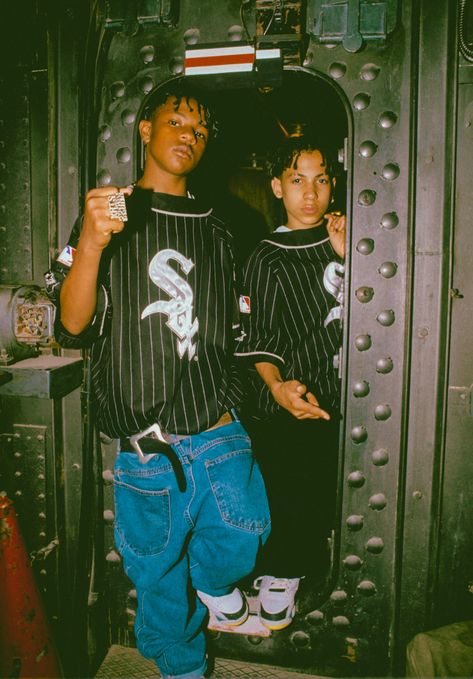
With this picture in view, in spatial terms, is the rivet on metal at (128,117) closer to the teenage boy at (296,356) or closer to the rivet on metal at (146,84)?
the rivet on metal at (146,84)

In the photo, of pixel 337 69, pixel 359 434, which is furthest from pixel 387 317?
pixel 337 69

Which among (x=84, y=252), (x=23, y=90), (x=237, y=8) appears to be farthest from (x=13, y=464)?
(x=237, y=8)

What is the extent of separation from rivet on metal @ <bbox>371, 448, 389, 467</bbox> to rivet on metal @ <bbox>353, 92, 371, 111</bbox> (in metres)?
1.29

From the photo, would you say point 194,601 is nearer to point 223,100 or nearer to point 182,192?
point 182,192

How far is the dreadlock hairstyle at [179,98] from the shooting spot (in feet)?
5.58

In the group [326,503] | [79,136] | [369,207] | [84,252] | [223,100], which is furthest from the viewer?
[223,100]

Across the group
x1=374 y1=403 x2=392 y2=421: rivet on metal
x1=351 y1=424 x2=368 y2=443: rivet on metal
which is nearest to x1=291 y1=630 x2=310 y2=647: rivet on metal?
x1=351 y1=424 x2=368 y2=443: rivet on metal

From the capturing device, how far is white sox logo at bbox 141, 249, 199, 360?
1668mm

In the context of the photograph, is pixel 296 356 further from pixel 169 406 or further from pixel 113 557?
pixel 113 557

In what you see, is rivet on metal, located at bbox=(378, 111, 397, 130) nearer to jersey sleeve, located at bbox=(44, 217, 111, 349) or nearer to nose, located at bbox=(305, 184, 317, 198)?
nose, located at bbox=(305, 184, 317, 198)

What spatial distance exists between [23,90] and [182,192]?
804 millimetres

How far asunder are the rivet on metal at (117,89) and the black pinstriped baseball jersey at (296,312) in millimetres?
853

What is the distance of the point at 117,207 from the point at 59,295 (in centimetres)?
41

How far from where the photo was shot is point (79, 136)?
5.97 ft
